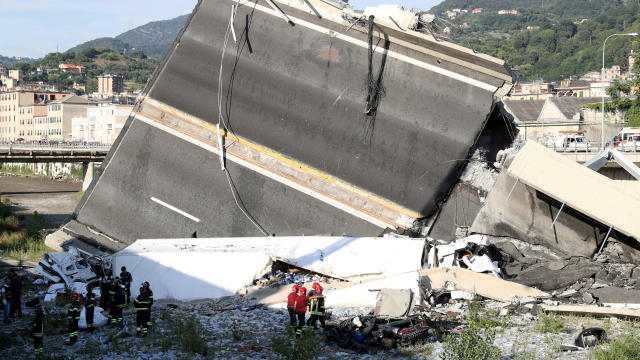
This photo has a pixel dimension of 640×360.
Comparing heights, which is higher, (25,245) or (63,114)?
(63,114)

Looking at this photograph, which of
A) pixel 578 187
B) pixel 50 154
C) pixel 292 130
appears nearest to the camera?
pixel 578 187

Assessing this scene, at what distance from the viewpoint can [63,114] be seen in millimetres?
112312

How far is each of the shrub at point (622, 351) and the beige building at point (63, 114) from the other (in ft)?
360

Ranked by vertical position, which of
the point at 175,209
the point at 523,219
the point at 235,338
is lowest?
the point at 235,338

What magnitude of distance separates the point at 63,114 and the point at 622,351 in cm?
11408

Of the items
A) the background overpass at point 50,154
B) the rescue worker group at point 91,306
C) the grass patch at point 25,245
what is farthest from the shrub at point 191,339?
the background overpass at point 50,154

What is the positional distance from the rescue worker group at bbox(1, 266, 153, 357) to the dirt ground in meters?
28.8

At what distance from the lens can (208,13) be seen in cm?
2188

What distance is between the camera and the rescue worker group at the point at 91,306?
13172 millimetres

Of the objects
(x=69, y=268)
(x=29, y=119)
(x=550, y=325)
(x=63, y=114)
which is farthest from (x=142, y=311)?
(x=29, y=119)

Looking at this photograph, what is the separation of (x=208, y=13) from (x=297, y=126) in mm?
5049

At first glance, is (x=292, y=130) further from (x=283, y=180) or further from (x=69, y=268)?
(x=69, y=268)

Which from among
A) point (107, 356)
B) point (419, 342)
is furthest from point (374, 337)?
point (107, 356)

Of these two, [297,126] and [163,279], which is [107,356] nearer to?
[163,279]
